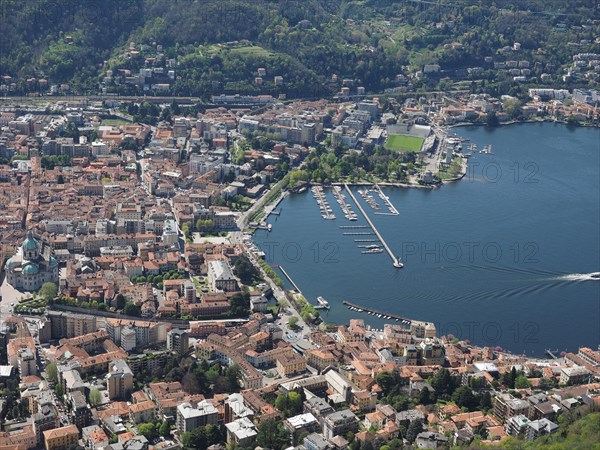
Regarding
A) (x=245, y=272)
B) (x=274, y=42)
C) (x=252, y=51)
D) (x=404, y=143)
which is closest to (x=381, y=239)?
(x=245, y=272)

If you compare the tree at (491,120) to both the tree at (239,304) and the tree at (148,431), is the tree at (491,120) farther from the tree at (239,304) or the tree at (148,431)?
the tree at (148,431)

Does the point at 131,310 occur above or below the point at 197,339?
above

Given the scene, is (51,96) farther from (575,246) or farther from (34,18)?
(575,246)

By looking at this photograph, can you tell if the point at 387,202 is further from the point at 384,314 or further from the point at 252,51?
the point at 252,51

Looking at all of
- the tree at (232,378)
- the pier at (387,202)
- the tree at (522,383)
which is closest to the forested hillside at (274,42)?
the pier at (387,202)

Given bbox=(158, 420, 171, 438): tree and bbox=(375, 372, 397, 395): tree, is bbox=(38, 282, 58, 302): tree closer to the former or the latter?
bbox=(158, 420, 171, 438): tree
